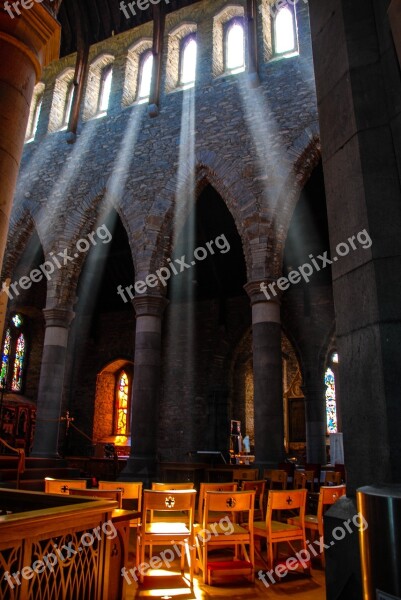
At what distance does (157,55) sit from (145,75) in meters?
1.23

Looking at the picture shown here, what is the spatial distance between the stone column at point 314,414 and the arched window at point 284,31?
961cm

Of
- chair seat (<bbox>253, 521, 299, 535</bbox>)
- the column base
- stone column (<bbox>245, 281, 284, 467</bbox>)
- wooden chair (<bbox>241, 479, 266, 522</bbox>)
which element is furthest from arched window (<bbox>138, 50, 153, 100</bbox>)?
the column base

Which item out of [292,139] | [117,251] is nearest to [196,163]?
[292,139]

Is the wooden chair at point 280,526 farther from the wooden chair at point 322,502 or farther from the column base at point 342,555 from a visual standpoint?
the column base at point 342,555

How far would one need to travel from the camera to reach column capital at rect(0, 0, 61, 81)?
3.56 metres

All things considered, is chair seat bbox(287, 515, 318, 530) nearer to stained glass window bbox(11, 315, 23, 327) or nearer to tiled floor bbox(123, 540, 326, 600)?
tiled floor bbox(123, 540, 326, 600)

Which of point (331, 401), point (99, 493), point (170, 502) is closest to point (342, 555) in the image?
point (170, 502)

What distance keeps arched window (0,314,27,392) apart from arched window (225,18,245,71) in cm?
1221

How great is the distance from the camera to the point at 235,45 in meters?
13.2

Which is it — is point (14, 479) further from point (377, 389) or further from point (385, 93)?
point (385, 93)

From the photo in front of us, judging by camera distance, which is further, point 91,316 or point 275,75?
point 91,316

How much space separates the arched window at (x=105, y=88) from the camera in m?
14.5

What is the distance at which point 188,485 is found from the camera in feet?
17.5

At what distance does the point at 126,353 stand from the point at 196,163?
29.7ft
